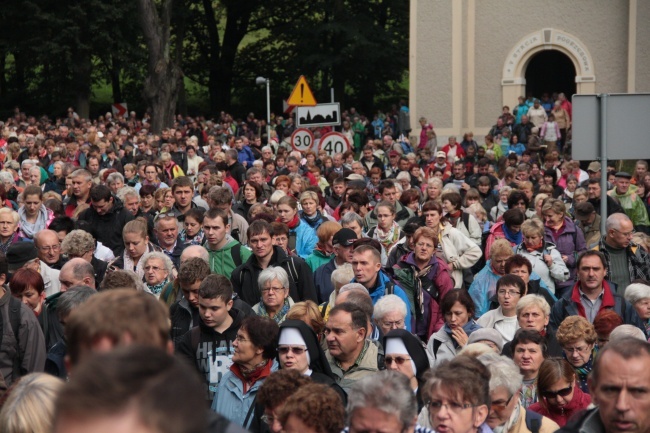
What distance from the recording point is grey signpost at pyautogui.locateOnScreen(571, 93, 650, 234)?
11602 millimetres

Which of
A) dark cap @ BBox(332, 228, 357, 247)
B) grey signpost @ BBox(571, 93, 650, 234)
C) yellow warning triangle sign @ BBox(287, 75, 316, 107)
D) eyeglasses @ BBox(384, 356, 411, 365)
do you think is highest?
yellow warning triangle sign @ BBox(287, 75, 316, 107)

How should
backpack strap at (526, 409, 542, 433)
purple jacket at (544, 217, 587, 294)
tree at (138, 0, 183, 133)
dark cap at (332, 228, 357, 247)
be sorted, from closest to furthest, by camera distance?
1. backpack strap at (526, 409, 542, 433)
2. dark cap at (332, 228, 357, 247)
3. purple jacket at (544, 217, 587, 294)
4. tree at (138, 0, 183, 133)

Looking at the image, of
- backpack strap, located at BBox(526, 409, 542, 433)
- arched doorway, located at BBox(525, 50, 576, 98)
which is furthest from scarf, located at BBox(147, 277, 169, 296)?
arched doorway, located at BBox(525, 50, 576, 98)

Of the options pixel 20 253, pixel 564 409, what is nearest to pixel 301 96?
pixel 20 253

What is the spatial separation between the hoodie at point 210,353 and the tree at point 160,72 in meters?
27.2

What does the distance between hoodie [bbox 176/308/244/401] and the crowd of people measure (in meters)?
0.01

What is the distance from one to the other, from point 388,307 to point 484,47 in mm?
31921

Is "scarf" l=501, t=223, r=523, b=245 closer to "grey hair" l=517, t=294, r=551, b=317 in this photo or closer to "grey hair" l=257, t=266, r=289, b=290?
"grey hair" l=517, t=294, r=551, b=317

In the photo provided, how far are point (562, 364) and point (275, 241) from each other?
5.01 m

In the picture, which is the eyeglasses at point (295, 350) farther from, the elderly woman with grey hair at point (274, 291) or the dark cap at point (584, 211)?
the dark cap at point (584, 211)

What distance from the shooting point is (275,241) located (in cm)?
1136

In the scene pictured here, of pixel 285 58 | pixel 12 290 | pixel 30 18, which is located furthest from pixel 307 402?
pixel 285 58

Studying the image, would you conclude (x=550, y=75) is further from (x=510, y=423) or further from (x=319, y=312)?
(x=510, y=423)

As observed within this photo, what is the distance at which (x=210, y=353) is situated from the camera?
7582 millimetres
